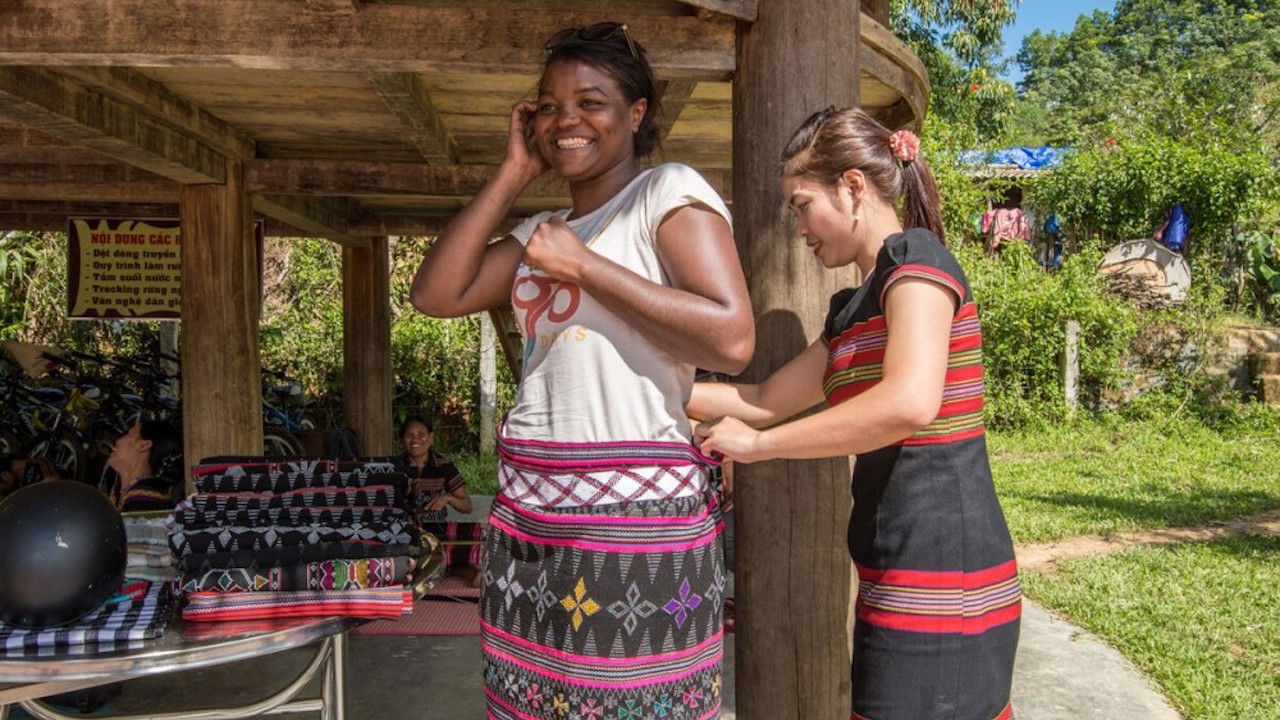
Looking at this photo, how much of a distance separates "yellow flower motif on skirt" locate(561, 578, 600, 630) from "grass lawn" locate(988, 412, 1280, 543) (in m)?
6.66

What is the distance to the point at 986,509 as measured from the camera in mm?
1928

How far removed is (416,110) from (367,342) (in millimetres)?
4990

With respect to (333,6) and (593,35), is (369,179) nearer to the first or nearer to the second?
(333,6)

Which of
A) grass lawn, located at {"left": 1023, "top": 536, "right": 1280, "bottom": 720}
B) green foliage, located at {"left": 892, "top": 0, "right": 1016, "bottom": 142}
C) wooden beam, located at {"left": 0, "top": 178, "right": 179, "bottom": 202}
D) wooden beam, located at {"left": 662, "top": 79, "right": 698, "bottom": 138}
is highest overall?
green foliage, located at {"left": 892, "top": 0, "right": 1016, "bottom": 142}

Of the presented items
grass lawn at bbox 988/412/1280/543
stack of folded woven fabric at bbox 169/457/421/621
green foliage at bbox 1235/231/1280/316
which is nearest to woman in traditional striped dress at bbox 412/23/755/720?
stack of folded woven fabric at bbox 169/457/421/621

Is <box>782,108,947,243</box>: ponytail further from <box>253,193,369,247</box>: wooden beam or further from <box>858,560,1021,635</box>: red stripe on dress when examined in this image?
<box>253,193,369,247</box>: wooden beam

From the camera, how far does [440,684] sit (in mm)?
4660

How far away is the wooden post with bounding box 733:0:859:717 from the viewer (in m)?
2.69

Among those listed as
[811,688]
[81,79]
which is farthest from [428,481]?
[811,688]

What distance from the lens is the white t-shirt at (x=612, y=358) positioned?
1905 millimetres

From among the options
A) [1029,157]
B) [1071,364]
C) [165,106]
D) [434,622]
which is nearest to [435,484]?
[434,622]

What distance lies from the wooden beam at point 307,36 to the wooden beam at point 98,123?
27.3 inches

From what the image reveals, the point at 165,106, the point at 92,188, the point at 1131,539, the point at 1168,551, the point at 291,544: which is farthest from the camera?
the point at 1131,539

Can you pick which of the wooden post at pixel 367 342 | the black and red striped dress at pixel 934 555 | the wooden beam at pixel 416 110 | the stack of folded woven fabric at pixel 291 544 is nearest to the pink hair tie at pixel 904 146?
the black and red striped dress at pixel 934 555
